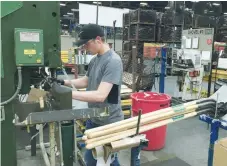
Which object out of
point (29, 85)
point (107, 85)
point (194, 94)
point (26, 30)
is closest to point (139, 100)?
point (107, 85)

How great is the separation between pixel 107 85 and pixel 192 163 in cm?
170

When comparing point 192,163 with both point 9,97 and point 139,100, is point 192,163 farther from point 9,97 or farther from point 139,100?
point 9,97

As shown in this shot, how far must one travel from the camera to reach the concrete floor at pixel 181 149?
2.67m

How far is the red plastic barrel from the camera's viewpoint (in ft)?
9.05

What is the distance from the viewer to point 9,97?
1.35m

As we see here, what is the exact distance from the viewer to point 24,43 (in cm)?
125

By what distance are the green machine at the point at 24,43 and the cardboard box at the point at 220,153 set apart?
130cm

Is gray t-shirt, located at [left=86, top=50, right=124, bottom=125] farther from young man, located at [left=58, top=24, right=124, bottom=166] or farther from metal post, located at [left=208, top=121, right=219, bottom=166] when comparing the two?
metal post, located at [left=208, top=121, right=219, bottom=166]

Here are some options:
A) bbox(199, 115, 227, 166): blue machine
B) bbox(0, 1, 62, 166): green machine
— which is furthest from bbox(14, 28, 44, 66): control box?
bbox(199, 115, 227, 166): blue machine

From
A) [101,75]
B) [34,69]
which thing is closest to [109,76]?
[101,75]

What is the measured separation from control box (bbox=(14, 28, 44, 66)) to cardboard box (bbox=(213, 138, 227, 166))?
4.58 ft

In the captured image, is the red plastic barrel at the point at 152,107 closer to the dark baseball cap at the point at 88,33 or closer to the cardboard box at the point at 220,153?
the cardboard box at the point at 220,153

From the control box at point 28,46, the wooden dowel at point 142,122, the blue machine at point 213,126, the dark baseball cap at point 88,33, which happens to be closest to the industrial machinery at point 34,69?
the control box at point 28,46

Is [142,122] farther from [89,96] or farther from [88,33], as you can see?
[88,33]
